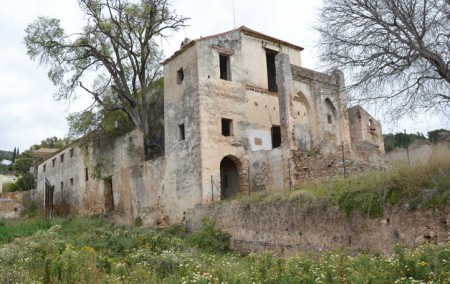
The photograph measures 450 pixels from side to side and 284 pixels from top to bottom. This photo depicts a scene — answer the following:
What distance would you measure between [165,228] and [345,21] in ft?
42.3

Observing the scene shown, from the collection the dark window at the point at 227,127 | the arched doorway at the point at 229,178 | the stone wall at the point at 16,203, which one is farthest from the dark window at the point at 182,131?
the stone wall at the point at 16,203

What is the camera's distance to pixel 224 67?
23812 millimetres

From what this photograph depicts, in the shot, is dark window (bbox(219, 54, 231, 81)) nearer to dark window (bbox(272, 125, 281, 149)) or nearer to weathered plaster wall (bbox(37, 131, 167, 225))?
dark window (bbox(272, 125, 281, 149))

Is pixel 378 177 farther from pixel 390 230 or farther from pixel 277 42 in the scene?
pixel 277 42

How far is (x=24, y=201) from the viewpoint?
40.7 m

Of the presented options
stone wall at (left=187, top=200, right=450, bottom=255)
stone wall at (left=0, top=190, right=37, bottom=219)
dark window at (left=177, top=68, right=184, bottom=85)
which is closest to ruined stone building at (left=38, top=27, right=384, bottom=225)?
dark window at (left=177, top=68, right=184, bottom=85)

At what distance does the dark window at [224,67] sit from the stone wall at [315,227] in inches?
286

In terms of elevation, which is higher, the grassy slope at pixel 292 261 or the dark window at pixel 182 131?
the dark window at pixel 182 131

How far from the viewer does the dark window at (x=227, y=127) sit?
22228 mm

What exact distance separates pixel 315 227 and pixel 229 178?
980cm

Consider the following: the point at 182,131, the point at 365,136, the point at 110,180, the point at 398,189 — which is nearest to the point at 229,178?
the point at 182,131

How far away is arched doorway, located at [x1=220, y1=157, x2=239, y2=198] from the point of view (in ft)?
75.3

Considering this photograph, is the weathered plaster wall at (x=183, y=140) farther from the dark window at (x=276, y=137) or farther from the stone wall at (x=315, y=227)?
the dark window at (x=276, y=137)

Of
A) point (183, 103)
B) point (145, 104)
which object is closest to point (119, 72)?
point (145, 104)
